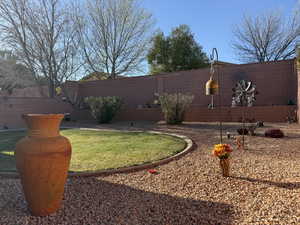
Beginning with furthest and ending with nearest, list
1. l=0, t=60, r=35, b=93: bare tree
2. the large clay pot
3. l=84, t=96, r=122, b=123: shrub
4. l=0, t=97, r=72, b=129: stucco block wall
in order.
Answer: l=0, t=60, r=35, b=93: bare tree
l=0, t=97, r=72, b=129: stucco block wall
l=84, t=96, r=122, b=123: shrub
the large clay pot

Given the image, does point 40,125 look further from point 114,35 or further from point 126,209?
point 114,35

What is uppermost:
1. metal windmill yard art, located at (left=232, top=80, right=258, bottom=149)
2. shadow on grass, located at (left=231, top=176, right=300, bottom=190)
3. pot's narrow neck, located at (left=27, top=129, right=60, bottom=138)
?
metal windmill yard art, located at (left=232, top=80, right=258, bottom=149)

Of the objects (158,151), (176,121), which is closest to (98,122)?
(176,121)

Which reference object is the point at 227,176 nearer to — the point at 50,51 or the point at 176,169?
the point at 176,169

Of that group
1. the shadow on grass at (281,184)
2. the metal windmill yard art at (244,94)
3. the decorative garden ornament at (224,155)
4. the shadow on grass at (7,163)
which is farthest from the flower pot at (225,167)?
the metal windmill yard art at (244,94)

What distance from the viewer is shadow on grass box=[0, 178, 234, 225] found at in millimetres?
1980

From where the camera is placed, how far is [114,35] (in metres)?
15.9

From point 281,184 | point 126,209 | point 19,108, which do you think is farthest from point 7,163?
point 19,108

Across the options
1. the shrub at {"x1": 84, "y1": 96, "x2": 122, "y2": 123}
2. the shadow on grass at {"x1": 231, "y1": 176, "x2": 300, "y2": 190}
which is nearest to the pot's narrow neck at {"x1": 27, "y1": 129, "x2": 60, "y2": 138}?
the shadow on grass at {"x1": 231, "y1": 176, "x2": 300, "y2": 190}

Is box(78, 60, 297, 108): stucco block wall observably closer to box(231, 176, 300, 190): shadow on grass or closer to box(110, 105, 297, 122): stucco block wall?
box(110, 105, 297, 122): stucco block wall

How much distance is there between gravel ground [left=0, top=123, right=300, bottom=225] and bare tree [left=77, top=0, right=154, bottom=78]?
13779 mm

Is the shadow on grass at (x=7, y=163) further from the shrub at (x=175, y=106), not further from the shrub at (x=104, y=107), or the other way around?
the shrub at (x=104, y=107)

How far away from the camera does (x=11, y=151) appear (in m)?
4.84

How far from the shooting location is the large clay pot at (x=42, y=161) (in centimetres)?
189
